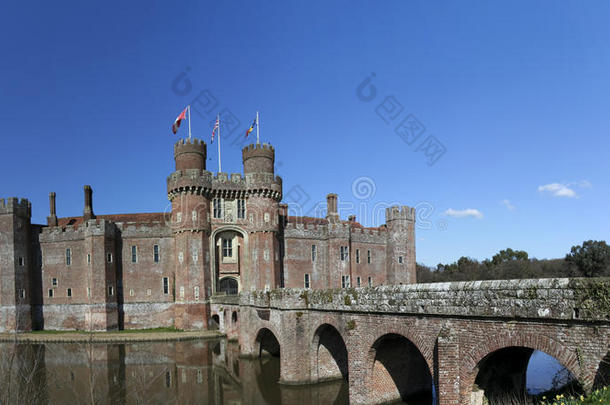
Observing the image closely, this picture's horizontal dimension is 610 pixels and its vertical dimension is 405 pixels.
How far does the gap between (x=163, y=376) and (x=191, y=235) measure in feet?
60.3

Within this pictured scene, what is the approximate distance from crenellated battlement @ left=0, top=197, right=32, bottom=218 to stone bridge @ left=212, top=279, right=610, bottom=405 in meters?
32.5

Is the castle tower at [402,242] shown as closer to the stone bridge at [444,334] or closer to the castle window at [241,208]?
the castle window at [241,208]

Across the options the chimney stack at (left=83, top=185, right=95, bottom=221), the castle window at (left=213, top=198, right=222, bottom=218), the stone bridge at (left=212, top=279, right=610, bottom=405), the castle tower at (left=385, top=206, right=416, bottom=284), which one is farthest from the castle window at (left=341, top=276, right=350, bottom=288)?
the chimney stack at (left=83, top=185, right=95, bottom=221)

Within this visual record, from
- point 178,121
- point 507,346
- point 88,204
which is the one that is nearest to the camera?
point 507,346

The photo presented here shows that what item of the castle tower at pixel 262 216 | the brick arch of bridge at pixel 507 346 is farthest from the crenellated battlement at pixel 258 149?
the brick arch of bridge at pixel 507 346

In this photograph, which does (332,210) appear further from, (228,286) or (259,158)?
(228,286)

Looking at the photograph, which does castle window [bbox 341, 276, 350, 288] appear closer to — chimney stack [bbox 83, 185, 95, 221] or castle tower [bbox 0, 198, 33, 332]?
chimney stack [bbox 83, 185, 95, 221]

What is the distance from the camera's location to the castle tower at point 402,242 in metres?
50.8

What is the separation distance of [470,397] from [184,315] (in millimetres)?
32574

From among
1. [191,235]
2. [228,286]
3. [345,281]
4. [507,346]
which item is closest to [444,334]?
[507,346]

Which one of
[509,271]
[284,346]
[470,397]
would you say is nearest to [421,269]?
[509,271]

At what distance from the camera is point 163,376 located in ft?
81.8

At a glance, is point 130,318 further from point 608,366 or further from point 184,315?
point 608,366

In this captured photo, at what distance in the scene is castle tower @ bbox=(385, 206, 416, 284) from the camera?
50844mm
